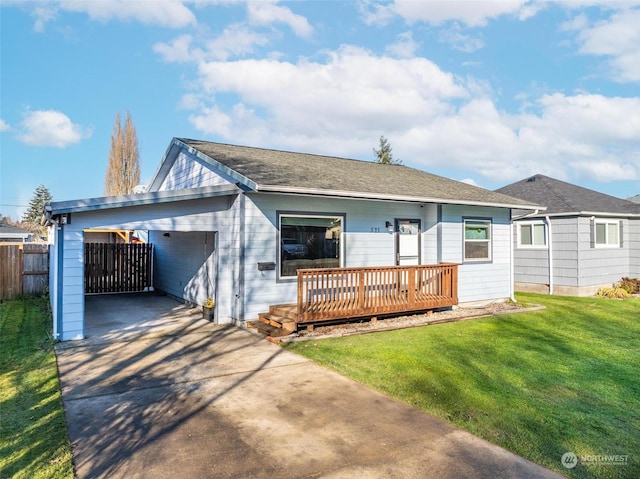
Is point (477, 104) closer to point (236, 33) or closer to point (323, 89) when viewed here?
point (323, 89)

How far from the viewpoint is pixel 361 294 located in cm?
835

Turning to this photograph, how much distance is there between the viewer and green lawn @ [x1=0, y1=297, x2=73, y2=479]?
3078mm

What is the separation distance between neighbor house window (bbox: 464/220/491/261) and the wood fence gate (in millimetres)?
10319

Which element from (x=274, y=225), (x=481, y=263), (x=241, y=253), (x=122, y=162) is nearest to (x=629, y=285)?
(x=481, y=263)

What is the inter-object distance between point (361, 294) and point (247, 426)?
4.76 m

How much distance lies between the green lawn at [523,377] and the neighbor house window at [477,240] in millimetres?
2338

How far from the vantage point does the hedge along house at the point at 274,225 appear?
7242 mm

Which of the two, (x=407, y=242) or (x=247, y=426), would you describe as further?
(x=407, y=242)

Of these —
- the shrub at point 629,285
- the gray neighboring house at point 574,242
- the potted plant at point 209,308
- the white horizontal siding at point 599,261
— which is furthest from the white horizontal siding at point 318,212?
the shrub at point 629,285

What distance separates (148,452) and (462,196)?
9521mm

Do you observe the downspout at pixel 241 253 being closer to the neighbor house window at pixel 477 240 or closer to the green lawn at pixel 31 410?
the green lawn at pixel 31 410

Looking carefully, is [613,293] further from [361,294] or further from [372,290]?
[361,294]

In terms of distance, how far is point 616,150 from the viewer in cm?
3656

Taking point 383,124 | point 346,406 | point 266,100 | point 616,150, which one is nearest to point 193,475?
point 346,406
